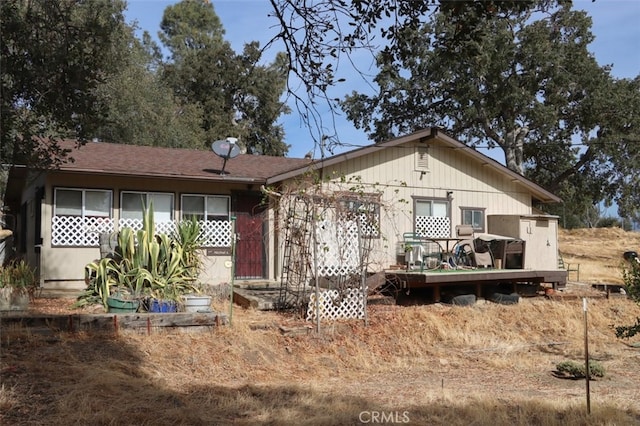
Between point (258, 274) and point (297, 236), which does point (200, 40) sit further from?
point (297, 236)

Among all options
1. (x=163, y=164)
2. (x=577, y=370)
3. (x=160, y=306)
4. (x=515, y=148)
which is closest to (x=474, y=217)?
(x=577, y=370)

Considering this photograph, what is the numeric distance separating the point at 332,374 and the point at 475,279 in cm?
555

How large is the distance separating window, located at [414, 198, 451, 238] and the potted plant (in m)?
9.30

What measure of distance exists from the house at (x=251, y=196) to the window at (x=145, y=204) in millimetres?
23

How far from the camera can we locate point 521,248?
46.7 ft

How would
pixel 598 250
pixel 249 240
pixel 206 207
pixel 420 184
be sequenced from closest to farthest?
pixel 206 207, pixel 249 240, pixel 420 184, pixel 598 250

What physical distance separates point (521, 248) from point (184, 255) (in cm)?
804

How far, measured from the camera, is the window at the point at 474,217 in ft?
53.4

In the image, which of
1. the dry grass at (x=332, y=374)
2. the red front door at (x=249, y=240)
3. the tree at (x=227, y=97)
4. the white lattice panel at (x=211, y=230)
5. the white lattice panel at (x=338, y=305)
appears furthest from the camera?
the tree at (x=227, y=97)

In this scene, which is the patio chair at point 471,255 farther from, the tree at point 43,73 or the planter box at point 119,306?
the tree at point 43,73

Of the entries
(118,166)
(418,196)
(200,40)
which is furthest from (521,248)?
(200,40)

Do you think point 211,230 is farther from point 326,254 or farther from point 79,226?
point 326,254

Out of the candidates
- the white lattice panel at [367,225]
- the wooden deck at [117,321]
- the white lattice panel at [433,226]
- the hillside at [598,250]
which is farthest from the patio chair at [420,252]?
the hillside at [598,250]

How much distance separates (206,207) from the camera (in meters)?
13.9
